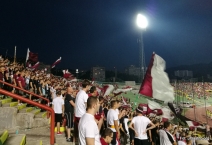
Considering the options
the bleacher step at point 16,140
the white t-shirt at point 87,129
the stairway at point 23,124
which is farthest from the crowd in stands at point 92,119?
the bleacher step at point 16,140

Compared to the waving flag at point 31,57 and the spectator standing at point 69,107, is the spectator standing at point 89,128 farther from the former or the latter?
the waving flag at point 31,57

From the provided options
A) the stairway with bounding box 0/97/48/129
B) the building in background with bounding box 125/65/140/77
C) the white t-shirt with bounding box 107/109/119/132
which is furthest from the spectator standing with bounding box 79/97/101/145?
→ the building in background with bounding box 125/65/140/77

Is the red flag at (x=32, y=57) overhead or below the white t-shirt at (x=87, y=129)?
overhead

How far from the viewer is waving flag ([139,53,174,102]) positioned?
22.6ft

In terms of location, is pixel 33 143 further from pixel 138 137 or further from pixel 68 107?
pixel 138 137

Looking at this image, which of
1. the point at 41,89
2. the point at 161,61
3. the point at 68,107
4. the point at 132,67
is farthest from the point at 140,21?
the point at 132,67

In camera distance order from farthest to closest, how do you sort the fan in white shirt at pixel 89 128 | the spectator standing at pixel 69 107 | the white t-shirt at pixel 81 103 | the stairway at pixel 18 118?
1. the stairway at pixel 18 118
2. the spectator standing at pixel 69 107
3. the white t-shirt at pixel 81 103
4. the fan in white shirt at pixel 89 128

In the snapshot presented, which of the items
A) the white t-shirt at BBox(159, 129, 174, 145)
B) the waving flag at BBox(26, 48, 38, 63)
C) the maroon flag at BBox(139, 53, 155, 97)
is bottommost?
the white t-shirt at BBox(159, 129, 174, 145)

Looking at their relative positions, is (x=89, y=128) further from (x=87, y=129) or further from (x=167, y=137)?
(x=167, y=137)

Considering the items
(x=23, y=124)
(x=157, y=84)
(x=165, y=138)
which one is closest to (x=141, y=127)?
(x=165, y=138)

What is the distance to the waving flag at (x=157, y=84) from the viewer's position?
690 cm

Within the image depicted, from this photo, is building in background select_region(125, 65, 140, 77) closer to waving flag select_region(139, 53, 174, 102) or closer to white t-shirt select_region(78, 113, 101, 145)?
waving flag select_region(139, 53, 174, 102)

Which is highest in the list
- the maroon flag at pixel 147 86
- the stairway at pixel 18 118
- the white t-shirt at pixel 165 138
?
the maroon flag at pixel 147 86

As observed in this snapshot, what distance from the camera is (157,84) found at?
7.09m
